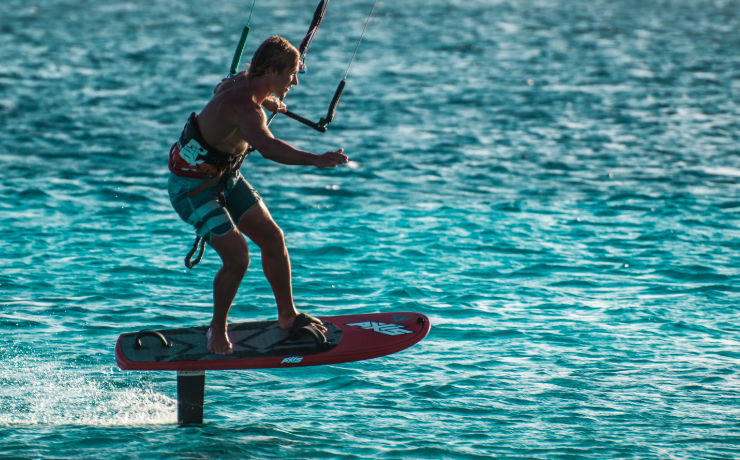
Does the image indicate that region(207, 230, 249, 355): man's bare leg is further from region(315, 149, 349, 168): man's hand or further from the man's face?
the man's face

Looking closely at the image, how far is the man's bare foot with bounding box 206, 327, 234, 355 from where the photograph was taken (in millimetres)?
8375

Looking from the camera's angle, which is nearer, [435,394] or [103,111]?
[435,394]

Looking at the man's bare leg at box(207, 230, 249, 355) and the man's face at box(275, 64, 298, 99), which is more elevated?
the man's face at box(275, 64, 298, 99)

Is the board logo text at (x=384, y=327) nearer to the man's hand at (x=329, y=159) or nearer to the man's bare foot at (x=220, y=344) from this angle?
the man's bare foot at (x=220, y=344)

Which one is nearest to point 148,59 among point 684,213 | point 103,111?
point 103,111

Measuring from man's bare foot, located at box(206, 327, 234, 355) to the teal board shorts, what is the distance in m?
0.80

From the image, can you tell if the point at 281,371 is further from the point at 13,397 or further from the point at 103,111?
the point at 103,111

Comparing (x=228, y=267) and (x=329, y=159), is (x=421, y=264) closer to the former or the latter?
(x=228, y=267)

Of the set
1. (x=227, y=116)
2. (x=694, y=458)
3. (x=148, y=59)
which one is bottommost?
(x=148, y=59)

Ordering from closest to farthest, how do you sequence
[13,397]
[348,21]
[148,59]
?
[13,397] < [148,59] < [348,21]

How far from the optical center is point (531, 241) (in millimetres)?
15109

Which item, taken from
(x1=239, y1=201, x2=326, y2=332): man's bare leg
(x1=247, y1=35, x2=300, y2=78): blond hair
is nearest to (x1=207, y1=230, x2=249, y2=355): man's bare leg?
(x1=239, y1=201, x2=326, y2=332): man's bare leg

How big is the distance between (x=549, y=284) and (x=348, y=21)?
130 ft

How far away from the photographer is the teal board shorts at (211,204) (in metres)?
8.11
